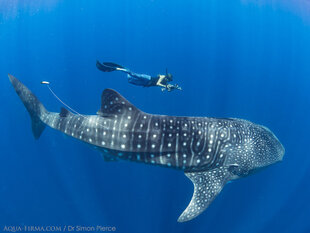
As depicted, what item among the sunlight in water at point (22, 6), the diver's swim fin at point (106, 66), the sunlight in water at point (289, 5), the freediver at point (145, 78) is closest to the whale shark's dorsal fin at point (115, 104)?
the diver's swim fin at point (106, 66)

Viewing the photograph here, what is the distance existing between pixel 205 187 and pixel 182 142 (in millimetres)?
1229

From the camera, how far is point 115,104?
461cm

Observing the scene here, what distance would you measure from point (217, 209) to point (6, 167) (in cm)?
1144

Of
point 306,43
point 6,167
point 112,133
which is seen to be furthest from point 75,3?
point 306,43

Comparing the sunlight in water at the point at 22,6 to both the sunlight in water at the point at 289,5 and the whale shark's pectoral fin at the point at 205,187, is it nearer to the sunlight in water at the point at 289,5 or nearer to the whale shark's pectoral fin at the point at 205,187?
the sunlight in water at the point at 289,5

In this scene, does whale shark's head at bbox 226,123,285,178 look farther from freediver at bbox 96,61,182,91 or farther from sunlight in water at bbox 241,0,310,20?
sunlight in water at bbox 241,0,310,20

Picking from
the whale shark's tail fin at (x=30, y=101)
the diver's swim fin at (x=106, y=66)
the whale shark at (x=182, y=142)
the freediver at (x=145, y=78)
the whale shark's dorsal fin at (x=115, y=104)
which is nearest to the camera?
the whale shark at (x=182, y=142)

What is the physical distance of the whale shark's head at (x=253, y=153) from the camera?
4.76 m

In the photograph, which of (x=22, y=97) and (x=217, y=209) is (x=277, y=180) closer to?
(x=217, y=209)

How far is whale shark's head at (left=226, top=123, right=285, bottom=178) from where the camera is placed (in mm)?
4762

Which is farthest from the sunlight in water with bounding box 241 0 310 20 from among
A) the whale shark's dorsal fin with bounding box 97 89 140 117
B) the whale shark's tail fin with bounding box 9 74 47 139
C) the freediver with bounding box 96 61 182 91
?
the whale shark's tail fin with bounding box 9 74 47 139

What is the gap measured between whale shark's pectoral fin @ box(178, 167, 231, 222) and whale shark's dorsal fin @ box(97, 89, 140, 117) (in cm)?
218

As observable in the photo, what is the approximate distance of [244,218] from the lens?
7973 millimetres

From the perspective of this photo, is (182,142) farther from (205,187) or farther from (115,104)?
(115,104)
